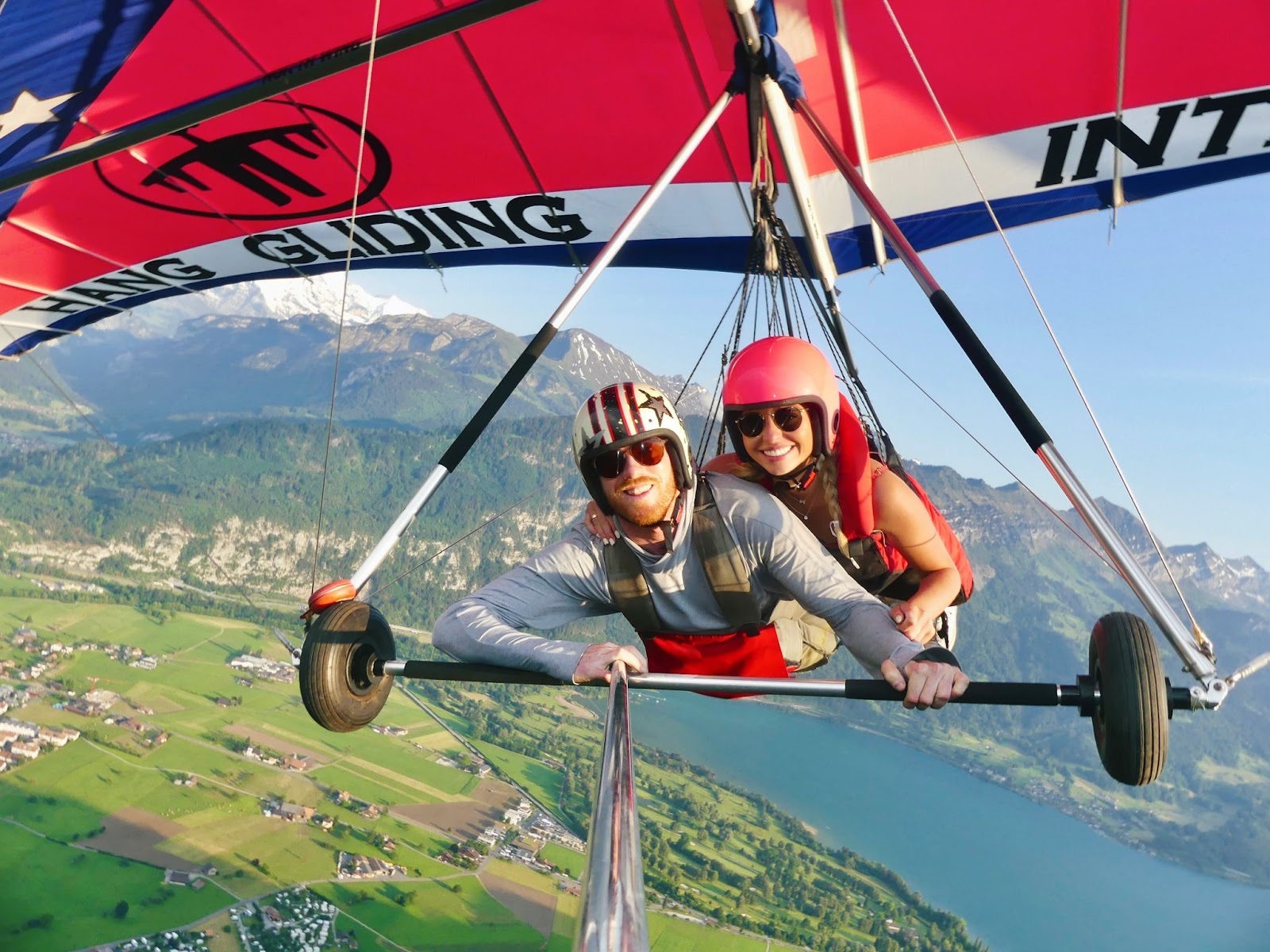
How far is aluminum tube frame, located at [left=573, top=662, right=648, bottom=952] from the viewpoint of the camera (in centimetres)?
77

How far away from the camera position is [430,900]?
70625 mm

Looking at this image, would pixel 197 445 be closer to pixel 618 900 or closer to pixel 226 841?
pixel 226 841

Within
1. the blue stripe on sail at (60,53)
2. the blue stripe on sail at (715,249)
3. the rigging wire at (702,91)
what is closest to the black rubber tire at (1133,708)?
the rigging wire at (702,91)

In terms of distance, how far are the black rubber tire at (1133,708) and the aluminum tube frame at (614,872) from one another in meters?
1.53

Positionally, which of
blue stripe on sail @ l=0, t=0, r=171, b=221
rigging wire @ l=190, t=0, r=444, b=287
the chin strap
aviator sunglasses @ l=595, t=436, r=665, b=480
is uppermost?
rigging wire @ l=190, t=0, r=444, b=287

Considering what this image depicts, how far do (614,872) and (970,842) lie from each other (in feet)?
A: 373

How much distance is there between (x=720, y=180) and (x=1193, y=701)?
5.97 m

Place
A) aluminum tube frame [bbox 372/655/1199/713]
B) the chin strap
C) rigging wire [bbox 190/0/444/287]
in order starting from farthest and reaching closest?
rigging wire [bbox 190/0/444/287] < the chin strap < aluminum tube frame [bbox 372/655/1199/713]

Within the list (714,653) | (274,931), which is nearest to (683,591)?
(714,653)

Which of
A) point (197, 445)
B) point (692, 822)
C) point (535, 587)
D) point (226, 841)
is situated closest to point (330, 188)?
point (535, 587)

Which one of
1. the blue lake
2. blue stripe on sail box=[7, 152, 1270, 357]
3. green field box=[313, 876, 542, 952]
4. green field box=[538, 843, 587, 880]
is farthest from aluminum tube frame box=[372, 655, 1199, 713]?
the blue lake

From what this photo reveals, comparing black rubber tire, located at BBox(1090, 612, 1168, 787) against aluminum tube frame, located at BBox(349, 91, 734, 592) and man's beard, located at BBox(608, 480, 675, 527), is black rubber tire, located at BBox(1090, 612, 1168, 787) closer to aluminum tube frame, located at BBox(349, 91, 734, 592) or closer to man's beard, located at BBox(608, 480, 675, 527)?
man's beard, located at BBox(608, 480, 675, 527)

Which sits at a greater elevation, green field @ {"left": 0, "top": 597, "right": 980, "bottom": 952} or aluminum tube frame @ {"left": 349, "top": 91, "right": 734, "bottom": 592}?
aluminum tube frame @ {"left": 349, "top": 91, "right": 734, "bottom": 592}

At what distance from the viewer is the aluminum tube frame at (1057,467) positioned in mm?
2562
